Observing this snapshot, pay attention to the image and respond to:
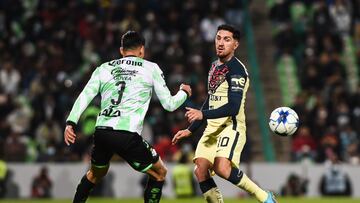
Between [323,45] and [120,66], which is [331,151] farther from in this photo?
[120,66]

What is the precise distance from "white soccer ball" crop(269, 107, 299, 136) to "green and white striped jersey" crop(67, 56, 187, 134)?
1.49 meters

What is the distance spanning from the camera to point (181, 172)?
20703mm

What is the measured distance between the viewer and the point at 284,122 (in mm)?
11711

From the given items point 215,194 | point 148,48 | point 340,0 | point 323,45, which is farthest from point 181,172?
point 215,194

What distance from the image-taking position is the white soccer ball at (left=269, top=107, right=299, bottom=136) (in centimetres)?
1165

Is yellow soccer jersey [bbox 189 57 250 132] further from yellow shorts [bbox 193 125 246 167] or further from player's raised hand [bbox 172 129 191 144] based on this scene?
player's raised hand [bbox 172 129 191 144]

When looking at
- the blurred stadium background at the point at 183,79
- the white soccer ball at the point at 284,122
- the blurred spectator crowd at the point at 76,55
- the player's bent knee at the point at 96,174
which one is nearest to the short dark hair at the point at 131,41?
the player's bent knee at the point at 96,174

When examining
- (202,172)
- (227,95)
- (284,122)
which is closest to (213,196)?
(202,172)

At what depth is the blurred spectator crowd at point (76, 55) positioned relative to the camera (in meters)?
21.8

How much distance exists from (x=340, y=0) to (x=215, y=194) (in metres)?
15.2

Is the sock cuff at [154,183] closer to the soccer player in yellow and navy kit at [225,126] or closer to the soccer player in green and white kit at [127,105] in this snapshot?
the soccer player in green and white kit at [127,105]

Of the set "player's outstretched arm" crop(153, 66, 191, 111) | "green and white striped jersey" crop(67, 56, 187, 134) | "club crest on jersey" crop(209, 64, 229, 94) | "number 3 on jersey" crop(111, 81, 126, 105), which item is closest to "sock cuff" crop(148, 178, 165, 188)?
"green and white striped jersey" crop(67, 56, 187, 134)

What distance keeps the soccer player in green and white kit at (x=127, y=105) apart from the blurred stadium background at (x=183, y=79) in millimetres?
10223

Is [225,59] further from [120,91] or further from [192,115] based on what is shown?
[120,91]
